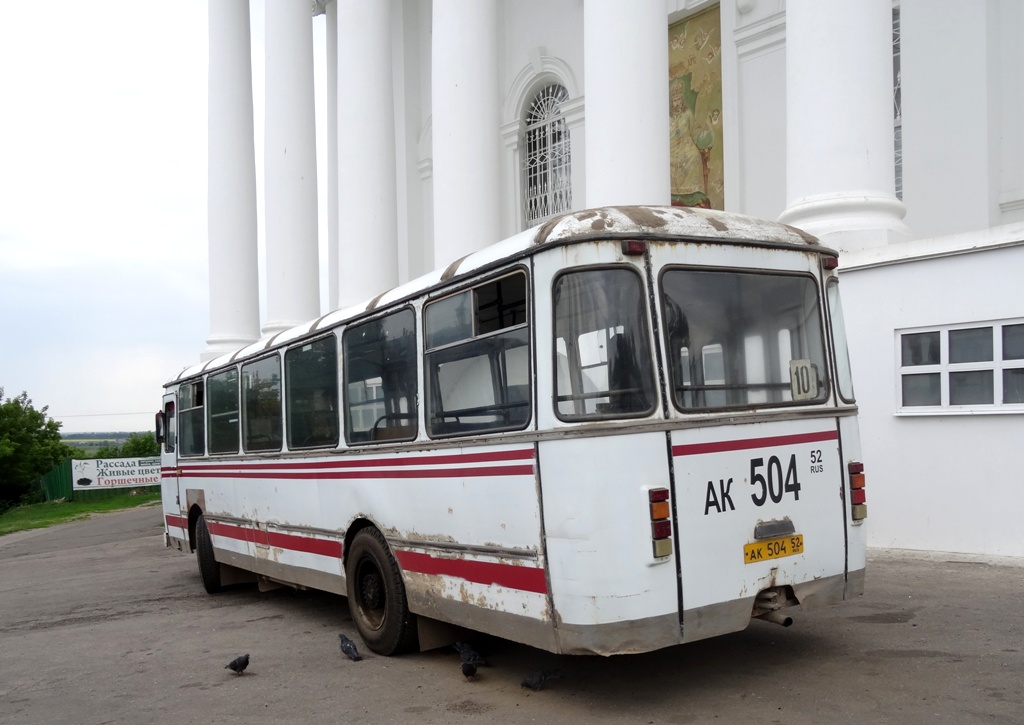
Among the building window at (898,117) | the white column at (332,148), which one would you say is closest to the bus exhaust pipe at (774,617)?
the building window at (898,117)

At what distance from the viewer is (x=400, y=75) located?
27844 mm

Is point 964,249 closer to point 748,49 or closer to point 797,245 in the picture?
point 797,245

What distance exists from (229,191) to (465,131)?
10101 mm

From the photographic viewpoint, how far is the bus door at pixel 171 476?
13.1m

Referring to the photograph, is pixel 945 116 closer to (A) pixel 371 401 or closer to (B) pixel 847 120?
(B) pixel 847 120

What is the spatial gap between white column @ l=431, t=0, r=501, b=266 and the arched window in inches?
213

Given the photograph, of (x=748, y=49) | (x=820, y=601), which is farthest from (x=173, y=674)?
(x=748, y=49)

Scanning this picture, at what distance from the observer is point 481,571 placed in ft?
20.2

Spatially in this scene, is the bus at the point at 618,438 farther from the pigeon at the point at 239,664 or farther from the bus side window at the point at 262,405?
the bus side window at the point at 262,405

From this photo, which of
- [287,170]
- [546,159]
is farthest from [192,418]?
[546,159]

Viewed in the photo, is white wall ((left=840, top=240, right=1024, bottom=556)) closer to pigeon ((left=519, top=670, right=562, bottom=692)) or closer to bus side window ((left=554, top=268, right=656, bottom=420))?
pigeon ((left=519, top=670, right=562, bottom=692))

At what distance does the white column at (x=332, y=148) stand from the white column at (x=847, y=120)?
60.4 ft

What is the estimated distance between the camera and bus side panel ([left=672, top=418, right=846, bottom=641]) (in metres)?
5.47

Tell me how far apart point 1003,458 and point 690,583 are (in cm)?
546
